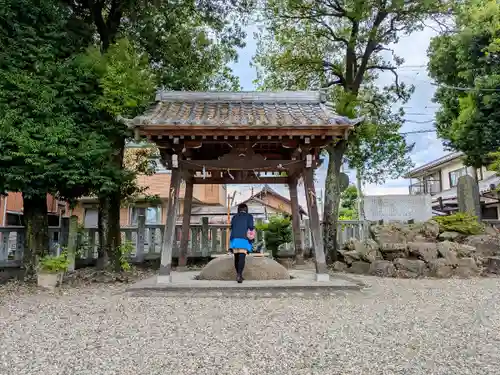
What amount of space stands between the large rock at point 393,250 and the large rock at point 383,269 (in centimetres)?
19

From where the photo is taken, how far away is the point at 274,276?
301 inches

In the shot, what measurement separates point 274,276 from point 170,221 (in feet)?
7.60

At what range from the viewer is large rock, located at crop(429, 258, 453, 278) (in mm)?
8773

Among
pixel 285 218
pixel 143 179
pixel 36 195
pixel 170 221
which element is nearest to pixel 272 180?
pixel 285 218

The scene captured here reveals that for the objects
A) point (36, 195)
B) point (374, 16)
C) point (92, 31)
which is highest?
point (374, 16)

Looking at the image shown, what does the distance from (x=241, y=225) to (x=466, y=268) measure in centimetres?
557

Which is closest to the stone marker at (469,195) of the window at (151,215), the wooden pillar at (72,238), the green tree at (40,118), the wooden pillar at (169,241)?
the wooden pillar at (169,241)

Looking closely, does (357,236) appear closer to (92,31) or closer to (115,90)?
(115,90)

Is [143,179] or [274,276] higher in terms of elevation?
[143,179]

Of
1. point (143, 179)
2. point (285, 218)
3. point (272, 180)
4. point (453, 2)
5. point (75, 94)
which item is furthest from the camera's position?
point (143, 179)

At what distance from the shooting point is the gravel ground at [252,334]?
334 centimetres

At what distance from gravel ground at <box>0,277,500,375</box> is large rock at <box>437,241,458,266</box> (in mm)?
2073

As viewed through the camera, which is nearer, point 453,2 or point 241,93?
point 241,93

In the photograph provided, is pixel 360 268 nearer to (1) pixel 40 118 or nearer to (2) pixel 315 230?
(2) pixel 315 230
